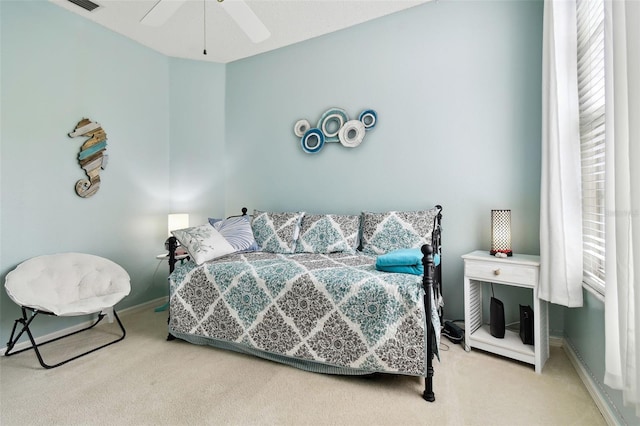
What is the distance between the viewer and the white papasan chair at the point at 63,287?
2.22 meters

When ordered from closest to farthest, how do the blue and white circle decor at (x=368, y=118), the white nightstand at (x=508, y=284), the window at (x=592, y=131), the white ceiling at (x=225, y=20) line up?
the window at (x=592, y=131)
the white nightstand at (x=508, y=284)
the white ceiling at (x=225, y=20)
the blue and white circle decor at (x=368, y=118)

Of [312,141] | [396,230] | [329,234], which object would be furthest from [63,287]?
[396,230]

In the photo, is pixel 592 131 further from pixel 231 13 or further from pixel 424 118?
pixel 231 13

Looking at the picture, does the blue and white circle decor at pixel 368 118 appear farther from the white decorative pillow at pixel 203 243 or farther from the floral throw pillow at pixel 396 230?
the white decorative pillow at pixel 203 243

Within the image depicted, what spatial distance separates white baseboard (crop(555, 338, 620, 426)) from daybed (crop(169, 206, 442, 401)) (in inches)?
31.3

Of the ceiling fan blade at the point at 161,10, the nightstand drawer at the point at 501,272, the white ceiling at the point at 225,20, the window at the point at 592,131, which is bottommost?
the nightstand drawer at the point at 501,272

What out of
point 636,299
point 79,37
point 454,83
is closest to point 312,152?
point 454,83

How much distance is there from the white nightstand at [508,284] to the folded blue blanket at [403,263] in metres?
0.56

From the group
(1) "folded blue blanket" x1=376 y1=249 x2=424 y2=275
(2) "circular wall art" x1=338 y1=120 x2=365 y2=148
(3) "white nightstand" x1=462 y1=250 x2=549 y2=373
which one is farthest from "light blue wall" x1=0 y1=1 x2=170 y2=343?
(3) "white nightstand" x1=462 y1=250 x2=549 y2=373

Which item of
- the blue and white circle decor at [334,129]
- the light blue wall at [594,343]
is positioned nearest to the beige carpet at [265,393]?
the light blue wall at [594,343]

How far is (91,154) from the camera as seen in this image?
299 centimetres

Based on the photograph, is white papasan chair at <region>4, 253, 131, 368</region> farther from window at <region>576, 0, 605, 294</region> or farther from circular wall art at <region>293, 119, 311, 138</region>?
window at <region>576, 0, 605, 294</region>

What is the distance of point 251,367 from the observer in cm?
222

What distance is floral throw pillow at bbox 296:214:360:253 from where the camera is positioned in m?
2.87
